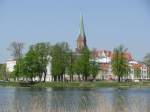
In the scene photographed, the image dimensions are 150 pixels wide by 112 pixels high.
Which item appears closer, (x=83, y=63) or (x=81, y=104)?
(x=81, y=104)

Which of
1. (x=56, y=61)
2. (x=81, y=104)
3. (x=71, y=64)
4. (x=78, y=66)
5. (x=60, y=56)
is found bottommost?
(x=81, y=104)

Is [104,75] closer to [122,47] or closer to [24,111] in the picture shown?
[122,47]

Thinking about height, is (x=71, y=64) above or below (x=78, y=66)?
above

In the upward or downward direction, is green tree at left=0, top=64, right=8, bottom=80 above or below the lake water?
above

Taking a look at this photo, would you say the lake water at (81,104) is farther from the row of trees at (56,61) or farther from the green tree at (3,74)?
the green tree at (3,74)

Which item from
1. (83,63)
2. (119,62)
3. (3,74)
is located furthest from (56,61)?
(3,74)

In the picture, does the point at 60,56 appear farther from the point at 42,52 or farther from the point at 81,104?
the point at 81,104

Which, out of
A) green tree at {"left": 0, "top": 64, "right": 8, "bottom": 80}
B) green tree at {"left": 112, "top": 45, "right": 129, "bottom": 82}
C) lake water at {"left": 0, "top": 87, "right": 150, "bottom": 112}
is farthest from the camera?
green tree at {"left": 0, "top": 64, "right": 8, "bottom": 80}

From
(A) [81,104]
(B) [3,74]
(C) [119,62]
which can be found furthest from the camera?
(B) [3,74]

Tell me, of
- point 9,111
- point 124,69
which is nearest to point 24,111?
point 9,111

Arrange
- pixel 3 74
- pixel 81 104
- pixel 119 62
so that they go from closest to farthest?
pixel 81 104, pixel 119 62, pixel 3 74

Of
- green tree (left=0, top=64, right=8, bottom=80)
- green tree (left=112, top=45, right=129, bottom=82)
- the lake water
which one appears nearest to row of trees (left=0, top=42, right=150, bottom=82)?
green tree (left=112, top=45, right=129, bottom=82)

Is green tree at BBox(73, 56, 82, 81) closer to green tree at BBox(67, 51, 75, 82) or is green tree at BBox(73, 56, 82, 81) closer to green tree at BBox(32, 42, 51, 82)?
green tree at BBox(67, 51, 75, 82)

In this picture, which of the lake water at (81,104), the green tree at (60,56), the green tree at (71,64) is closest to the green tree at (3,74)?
the green tree at (60,56)
